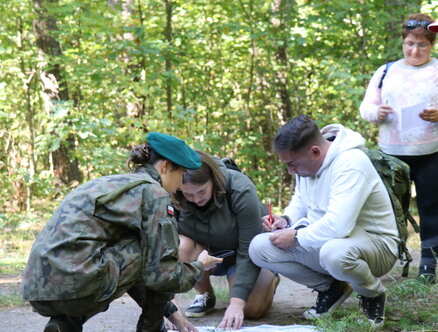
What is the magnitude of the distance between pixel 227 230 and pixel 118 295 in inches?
44.1

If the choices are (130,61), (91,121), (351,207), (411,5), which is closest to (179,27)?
(130,61)

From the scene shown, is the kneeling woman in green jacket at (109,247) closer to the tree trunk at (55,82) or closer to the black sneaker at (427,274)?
the black sneaker at (427,274)

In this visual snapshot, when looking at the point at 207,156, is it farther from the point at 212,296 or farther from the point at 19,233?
the point at 19,233

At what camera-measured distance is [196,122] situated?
9.66 metres

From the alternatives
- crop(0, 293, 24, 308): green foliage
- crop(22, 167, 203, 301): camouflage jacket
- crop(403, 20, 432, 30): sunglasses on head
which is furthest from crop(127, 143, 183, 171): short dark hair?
crop(403, 20, 432, 30): sunglasses on head

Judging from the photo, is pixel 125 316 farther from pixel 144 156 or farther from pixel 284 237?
pixel 144 156

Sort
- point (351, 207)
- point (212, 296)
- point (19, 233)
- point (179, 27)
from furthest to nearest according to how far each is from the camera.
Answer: point (179, 27) < point (19, 233) < point (212, 296) < point (351, 207)

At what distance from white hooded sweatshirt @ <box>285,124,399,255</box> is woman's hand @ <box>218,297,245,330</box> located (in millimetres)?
531

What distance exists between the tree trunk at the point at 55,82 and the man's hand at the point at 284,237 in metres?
5.51

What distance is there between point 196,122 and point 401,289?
6.14 metres

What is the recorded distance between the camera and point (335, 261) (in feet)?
9.94

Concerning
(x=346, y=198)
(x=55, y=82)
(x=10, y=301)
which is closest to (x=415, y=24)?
(x=346, y=198)

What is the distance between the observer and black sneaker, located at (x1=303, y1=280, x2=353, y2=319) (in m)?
3.45

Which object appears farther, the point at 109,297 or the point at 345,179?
the point at 345,179
